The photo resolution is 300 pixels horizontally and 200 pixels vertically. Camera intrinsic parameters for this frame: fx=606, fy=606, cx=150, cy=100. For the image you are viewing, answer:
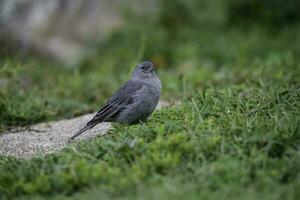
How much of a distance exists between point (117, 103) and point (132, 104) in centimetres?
18

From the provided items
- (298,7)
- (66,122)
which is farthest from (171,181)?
(298,7)

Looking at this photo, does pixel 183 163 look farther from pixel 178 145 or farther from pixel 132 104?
pixel 132 104

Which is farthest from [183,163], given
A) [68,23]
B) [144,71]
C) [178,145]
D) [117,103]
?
[68,23]

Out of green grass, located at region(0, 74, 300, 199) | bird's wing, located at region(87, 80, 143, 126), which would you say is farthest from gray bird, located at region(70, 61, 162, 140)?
green grass, located at region(0, 74, 300, 199)

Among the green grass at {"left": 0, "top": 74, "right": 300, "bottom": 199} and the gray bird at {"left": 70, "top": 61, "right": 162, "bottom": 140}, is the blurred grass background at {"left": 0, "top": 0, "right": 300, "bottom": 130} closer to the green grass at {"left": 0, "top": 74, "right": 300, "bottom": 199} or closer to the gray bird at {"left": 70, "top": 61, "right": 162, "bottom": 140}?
the gray bird at {"left": 70, "top": 61, "right": 162, "bottom": 140}

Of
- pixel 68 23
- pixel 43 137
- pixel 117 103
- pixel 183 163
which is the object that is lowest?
pixel 43 137

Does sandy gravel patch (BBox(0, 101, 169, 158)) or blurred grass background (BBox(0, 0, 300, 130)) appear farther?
blurred grass background (BBox(0, 0, 300, 130))

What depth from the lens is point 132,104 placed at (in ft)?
18.6

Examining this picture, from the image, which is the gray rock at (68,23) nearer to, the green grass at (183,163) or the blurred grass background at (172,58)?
the blurred grass background at (172,58)

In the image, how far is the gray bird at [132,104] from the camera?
18.4 ft

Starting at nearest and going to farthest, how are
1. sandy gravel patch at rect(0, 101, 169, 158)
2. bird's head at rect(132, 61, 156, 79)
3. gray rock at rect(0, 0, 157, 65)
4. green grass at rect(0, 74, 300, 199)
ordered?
green grass at rect(0, 74, 300, 199)
sandy gravel patch at rect(0, 101, 169, 158)
bird's head at rect(132, 61, 156, 79)
gray rock at rect(0, 0, 157, 65)

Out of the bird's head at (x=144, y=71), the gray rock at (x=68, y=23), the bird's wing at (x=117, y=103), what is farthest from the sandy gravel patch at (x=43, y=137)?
the gray rock at (x=68, y=23)

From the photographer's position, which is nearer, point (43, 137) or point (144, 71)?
point (43, 137)

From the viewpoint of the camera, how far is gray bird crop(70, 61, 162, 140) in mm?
5617
